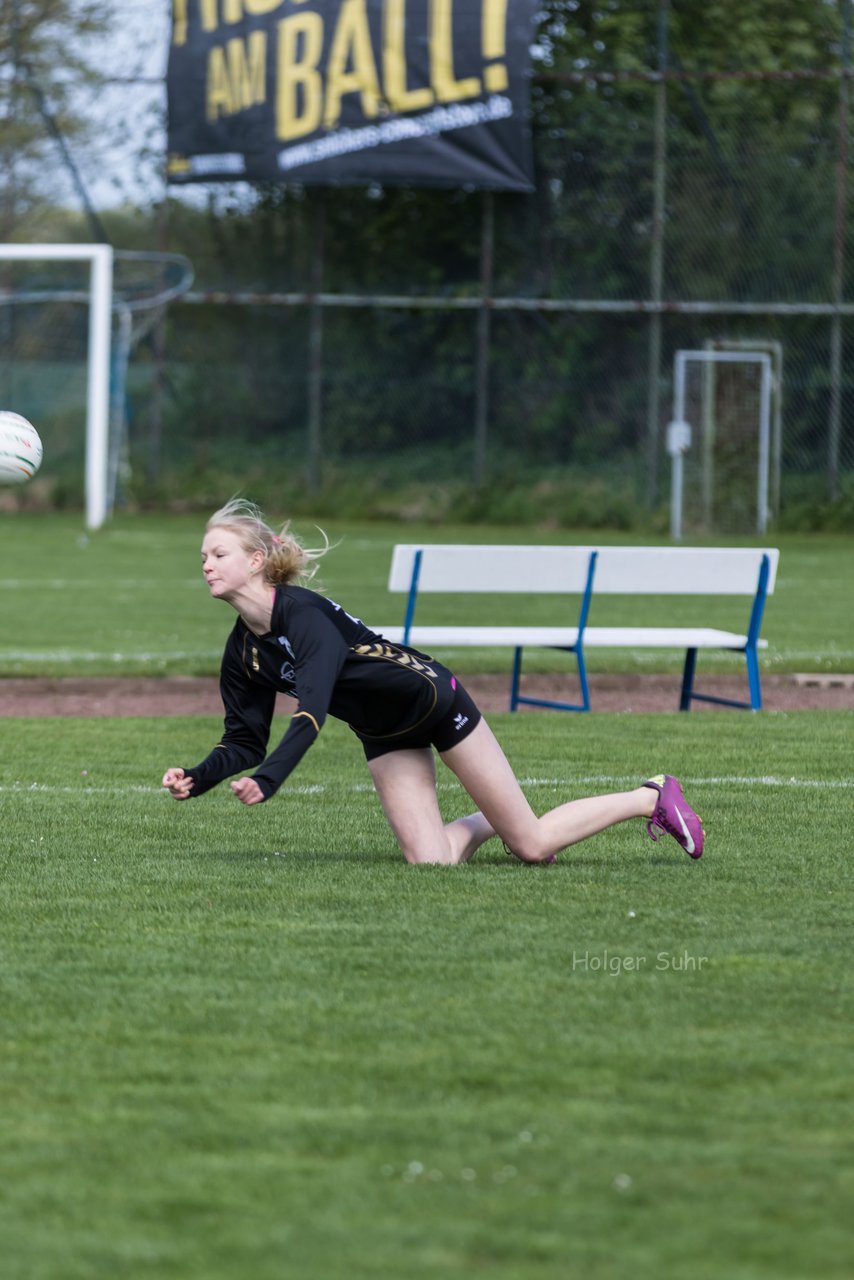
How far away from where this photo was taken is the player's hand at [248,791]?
18.5 ft

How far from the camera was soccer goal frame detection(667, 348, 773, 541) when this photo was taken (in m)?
27.3

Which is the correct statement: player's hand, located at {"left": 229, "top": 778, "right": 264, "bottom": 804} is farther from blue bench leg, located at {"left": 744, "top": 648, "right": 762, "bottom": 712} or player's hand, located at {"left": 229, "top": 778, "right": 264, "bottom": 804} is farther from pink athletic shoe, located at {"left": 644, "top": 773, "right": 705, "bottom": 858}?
blue bench leg, located at {"left": 744, "top": 648, "right": 762, "bottom": 712}

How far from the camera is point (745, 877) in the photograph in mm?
6543

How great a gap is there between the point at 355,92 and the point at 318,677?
24025mm

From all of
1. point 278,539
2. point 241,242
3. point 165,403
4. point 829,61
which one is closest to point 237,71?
point 241,242

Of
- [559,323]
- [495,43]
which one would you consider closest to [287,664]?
[559,323]

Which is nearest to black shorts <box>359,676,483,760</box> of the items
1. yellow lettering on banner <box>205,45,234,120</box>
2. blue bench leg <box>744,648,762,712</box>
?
blue bench leg <box>744,648,762,712</box>

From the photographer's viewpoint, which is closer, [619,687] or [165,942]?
[165,942]

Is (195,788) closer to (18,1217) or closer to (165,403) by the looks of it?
(18,1217)

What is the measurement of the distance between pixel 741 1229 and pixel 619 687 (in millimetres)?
9541

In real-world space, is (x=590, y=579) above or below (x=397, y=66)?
below

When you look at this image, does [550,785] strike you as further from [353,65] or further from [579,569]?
[353,65]

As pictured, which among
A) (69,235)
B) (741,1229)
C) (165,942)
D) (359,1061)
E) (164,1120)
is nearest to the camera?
(741,1229)

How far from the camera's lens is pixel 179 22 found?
2967 centimetres
